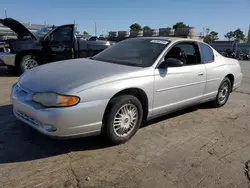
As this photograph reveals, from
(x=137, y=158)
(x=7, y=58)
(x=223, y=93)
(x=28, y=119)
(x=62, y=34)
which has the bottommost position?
(x=137, y=158)

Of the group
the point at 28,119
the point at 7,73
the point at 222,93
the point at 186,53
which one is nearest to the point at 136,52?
the point at 186,53

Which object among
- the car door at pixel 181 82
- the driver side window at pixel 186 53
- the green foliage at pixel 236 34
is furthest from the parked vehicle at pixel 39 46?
the green foliage at pixel 236 34

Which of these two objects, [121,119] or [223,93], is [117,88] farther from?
[223,93]

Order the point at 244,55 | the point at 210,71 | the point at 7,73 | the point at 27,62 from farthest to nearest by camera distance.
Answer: the point at 244,55 → the point at 7,73 → the point at 27,62 → the point at 210,71

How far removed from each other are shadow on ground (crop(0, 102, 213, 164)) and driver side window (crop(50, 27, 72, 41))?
536 centimetres

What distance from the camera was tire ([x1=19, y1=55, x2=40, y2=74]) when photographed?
8.63 m

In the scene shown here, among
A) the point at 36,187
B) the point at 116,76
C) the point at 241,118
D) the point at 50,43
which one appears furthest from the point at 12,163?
the point at 50,43

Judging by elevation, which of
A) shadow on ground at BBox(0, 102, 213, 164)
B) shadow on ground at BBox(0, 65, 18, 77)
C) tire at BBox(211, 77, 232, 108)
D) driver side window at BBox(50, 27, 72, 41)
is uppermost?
driver side window at BBox(50, 27, 72, 41)

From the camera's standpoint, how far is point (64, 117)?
2.87 metres

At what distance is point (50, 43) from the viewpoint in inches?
348

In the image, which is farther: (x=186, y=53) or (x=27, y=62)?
(x=27, y=62)

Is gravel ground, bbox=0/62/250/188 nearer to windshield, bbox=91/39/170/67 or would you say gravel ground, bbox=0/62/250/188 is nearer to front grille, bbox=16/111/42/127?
front grille, bbox=16/111/42/127

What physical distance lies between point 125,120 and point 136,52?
4.31ft

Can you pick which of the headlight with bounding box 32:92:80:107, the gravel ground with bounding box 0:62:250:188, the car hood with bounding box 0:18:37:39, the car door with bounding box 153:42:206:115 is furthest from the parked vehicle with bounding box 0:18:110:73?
the headlight with bounding box 32:92:80:107
